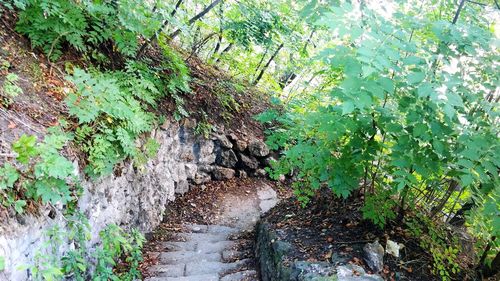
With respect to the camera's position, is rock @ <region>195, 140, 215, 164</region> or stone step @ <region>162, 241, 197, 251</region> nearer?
stone step @ <region>162, 241, 197, 251</region>

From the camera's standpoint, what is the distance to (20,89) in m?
3.15

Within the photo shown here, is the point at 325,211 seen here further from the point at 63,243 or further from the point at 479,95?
the point at 63,243

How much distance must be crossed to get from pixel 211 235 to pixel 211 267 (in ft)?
3.65

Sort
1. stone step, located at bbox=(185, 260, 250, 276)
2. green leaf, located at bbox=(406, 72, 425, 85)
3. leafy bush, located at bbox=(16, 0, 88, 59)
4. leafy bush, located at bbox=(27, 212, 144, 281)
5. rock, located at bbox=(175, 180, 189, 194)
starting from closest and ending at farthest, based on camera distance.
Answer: green leaf, located at bbox=(406, 72, 425, 85) < leafy bush, located at bbox=(27, 212, 144, 281) < leafy bush, located at bbox=(16, 0, 88, 59) < stone step, located at bbox=(185, 260, 250, 276) < rock, located at bbox=(175, 180, 189, 194)

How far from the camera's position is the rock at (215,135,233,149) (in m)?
7.10

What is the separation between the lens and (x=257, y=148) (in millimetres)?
7727

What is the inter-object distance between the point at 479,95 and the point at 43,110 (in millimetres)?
3822

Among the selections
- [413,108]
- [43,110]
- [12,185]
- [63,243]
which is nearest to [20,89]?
[43,110]

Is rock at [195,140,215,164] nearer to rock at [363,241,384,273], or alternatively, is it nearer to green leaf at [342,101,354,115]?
rock at [363,241,384,273]

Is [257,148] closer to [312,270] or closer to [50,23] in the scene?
[312,270]

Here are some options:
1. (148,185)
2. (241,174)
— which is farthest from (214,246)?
(241,174)

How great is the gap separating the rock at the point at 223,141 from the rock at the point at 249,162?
46 centimetres

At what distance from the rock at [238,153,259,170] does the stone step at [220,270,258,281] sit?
363 cm

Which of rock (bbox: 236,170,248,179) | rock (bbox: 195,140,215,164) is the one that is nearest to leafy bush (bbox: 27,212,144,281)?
rock (bbox: 195,140,215,164)
